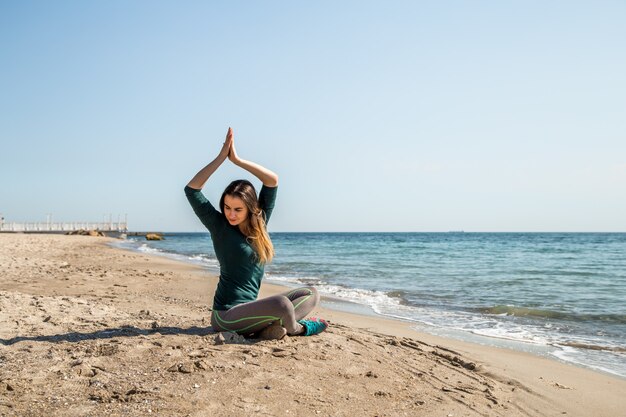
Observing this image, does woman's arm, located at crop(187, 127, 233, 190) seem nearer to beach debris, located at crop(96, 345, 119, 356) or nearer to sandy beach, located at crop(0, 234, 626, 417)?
sandy beach, located at crop(0, 234, 626, 417)

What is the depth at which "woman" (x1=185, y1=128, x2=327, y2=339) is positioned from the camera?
4.88 metres

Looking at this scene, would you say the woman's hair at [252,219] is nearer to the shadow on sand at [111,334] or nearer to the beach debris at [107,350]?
the shadow on sand at [111,334]

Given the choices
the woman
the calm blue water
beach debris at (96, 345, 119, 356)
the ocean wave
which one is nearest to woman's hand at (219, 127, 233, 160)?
the woman

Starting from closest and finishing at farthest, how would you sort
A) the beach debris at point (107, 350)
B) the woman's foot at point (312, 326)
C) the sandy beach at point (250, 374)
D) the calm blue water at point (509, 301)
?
the sandy beach at point (250, 374) → the beach debris at point (107, 350) → the woman's foot at point (312, 326) → the calm blue water at point (509, 301)

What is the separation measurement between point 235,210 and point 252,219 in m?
0.19

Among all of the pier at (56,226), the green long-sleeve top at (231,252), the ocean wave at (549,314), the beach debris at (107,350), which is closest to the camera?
the beach debris at (107,350)

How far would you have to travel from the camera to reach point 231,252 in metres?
5.00

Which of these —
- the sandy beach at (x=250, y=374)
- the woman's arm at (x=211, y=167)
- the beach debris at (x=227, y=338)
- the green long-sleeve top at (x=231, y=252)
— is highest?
the woman's arm at (x=211, y=167)

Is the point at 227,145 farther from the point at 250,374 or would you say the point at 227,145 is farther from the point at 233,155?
the point at 250,374

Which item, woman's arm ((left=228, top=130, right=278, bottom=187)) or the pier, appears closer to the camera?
woman's arm ((left=228, top=130, right=278, bottom=187))

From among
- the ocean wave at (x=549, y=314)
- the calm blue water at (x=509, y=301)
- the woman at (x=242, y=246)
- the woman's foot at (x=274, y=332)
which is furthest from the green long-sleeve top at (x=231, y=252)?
the ocean wave at (x=549, y=314)

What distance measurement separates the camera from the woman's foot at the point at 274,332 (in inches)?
197

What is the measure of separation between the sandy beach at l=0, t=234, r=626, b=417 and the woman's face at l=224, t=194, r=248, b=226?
46.9 inches

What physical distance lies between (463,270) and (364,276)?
4.36m
